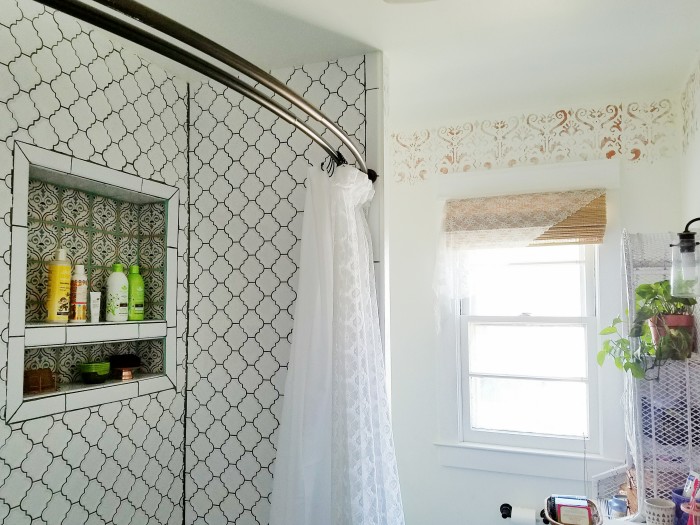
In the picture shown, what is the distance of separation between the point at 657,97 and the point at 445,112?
0.90m

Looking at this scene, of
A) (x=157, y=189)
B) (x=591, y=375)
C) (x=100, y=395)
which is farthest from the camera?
(x=591, y=375)

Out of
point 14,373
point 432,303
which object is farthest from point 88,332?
point 432,303

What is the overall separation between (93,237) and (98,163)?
10.2 inches

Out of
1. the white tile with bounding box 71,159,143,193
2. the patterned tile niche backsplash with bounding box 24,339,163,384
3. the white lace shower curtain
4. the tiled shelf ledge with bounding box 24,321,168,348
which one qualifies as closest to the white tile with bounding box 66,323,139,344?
the tiled shelf ledge with bounding box 24,321,168,348

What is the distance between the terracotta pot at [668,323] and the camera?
1.58 meters

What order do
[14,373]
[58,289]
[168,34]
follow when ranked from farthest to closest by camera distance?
[58,289] → [14,373] → [168,34]

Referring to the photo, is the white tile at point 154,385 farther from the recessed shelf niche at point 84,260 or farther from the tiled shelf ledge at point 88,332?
the tiled shelf ledge at point 88,332

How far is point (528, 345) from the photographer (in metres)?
2.54

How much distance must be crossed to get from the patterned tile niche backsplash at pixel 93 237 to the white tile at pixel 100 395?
0.25 meters

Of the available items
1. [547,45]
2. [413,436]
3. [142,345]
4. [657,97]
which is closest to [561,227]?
[657,97]

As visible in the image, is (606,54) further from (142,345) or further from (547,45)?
(142,345)

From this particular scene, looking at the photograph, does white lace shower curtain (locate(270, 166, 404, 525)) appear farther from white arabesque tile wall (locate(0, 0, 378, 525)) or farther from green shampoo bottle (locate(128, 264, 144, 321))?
green shampoo bottle (locate(128, 264, 144, 321))

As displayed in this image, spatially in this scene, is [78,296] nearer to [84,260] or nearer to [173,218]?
[84,260]

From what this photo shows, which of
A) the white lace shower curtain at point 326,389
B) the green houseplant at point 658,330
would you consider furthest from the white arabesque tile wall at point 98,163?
the green houseplant at point 658,330
